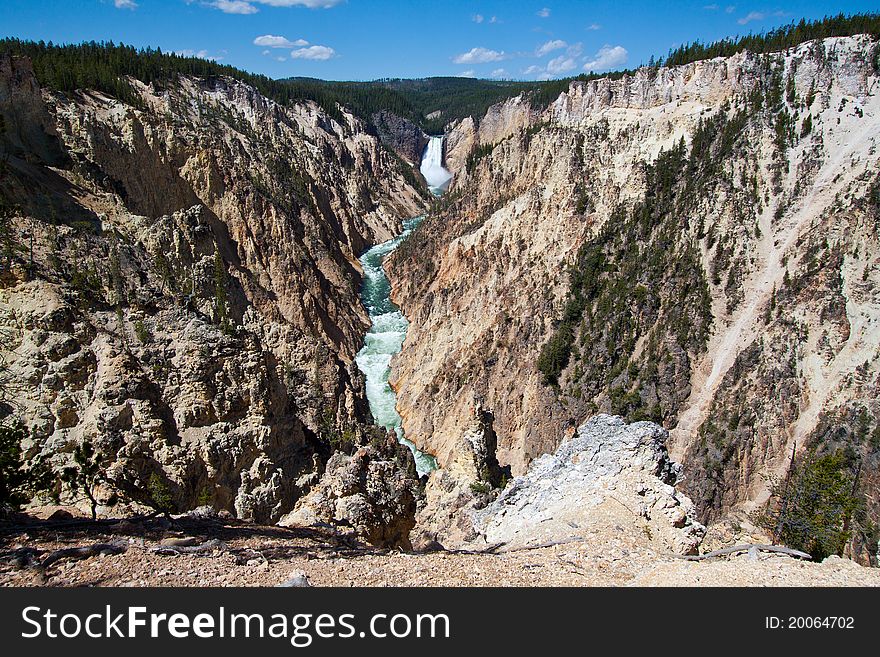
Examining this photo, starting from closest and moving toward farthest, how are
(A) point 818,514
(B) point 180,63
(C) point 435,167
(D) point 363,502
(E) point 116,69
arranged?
(D) point 363,502 < (A) point 818,514 < (E) point 116,69 < (B) point 180,63 < (C) point 435,167

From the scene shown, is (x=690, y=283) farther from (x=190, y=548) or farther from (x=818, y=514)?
(x=190, y=548)

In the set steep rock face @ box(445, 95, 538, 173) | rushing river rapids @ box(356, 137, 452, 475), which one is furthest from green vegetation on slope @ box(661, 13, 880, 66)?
steep rock face @ box(445, 95, 538, 173)

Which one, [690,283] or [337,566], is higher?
[690,283]

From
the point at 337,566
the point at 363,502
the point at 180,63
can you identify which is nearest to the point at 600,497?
the point at 363,502

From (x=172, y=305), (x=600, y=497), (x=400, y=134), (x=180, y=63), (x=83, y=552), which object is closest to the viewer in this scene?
(x=83, y=552)

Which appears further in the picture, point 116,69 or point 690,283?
point 116,69

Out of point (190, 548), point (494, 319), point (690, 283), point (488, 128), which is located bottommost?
point (190, 548)

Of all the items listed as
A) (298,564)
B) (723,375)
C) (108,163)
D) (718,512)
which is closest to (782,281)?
(723,375)
